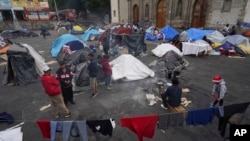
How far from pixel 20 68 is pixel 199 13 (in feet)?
67.2

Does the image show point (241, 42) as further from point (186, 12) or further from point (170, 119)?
point (170, 119)

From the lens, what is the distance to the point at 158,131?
18.5 feet

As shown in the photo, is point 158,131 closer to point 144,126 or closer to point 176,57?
point 144,126

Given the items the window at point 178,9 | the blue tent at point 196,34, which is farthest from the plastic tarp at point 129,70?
the window at point 178,9

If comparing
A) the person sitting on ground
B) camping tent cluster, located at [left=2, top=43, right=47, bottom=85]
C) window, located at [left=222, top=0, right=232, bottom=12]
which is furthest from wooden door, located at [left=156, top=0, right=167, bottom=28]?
the person sitting on ground

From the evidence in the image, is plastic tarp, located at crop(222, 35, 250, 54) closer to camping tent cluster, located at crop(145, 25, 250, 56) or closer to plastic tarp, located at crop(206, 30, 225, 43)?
camping tent cluster, located at crop(145, 25, 250, 56)

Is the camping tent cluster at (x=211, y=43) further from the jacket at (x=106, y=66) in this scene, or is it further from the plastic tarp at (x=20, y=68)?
the plastic tarp at (x=20, y=68)

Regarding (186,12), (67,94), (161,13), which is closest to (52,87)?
(67,94)

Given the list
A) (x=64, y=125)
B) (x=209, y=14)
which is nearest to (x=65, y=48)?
(x=64, y=125)

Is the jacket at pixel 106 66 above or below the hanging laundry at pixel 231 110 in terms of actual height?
above

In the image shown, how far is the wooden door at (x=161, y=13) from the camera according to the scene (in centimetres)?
2692

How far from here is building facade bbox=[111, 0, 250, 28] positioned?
18.2m

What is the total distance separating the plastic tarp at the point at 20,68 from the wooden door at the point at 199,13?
19.7 metres

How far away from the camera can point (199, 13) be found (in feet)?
72.3
